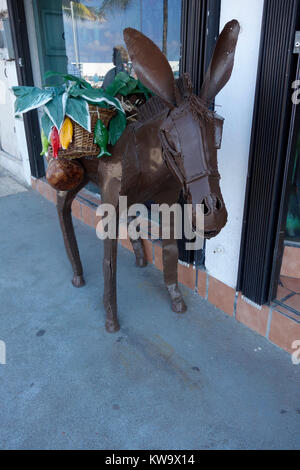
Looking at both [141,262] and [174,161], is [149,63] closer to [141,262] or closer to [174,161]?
[174,161]

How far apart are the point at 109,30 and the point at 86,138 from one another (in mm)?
1921

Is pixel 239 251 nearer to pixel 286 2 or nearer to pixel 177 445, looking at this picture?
pixel 177 445

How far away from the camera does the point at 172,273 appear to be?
7.61 ft

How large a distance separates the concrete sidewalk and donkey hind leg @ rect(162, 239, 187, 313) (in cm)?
7

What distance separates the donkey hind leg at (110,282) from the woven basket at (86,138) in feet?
1.65

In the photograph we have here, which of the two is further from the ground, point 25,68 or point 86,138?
point 25,68

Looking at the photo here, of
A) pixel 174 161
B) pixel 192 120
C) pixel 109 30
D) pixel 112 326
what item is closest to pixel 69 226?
pixel 112 326

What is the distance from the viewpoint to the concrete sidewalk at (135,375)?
1475 millimetres

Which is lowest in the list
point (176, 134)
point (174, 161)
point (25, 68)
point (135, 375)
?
point (135, 375)

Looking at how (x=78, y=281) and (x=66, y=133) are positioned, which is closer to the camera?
(x=66, y=133)

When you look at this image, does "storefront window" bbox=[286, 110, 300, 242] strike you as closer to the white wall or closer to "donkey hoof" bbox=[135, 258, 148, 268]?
the white wall

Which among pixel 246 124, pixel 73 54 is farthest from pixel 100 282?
pixel 73 54

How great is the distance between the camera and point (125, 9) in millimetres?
2783

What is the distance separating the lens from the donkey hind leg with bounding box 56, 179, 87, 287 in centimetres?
232
